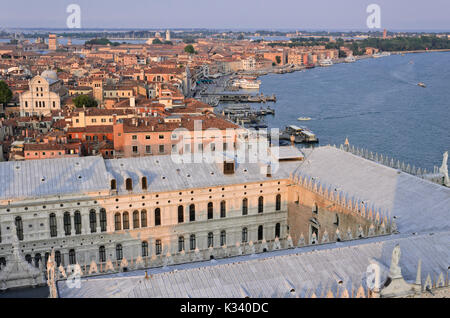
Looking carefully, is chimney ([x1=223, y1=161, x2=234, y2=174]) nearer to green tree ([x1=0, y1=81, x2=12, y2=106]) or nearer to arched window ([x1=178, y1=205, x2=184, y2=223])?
arched window ([x1=178, y1=205, x2=184, y2=223])

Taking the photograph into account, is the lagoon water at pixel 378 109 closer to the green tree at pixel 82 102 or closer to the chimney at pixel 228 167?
the green tree at pixel 82 102

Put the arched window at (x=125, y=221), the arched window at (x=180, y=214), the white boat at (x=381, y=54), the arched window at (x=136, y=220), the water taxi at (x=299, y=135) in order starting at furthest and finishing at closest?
the white boat at (x=381, y=54) < the water taxi at (x=299, y=135) < the arched window at (x=180, y=214) < the arched window at (x=136, y=220) < the arched window at (x=125, y=221)

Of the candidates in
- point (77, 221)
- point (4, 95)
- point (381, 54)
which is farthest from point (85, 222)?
point (381, 54)

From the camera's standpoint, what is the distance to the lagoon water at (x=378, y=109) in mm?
44344

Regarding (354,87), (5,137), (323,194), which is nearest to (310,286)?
(323,194)

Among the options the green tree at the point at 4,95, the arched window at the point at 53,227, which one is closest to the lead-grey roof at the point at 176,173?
the arched window at the point at 53,227

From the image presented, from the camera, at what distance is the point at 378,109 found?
60.0 m

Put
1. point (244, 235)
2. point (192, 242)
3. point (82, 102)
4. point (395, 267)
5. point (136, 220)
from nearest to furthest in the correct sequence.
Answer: point (395, 267) < point (136, 220) < point (192, 242) < point (244, 235) < point (82, 102)

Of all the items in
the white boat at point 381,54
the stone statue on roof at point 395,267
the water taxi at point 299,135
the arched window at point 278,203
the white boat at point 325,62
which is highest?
the white boat at point 381,54

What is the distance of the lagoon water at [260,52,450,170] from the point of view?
Answer: 44.3m

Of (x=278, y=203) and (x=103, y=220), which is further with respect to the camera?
(x=278, y=203)

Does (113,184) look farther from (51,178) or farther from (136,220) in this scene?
(51,178)

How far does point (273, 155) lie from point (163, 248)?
5882 mm

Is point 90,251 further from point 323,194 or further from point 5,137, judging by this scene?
point 5,137
